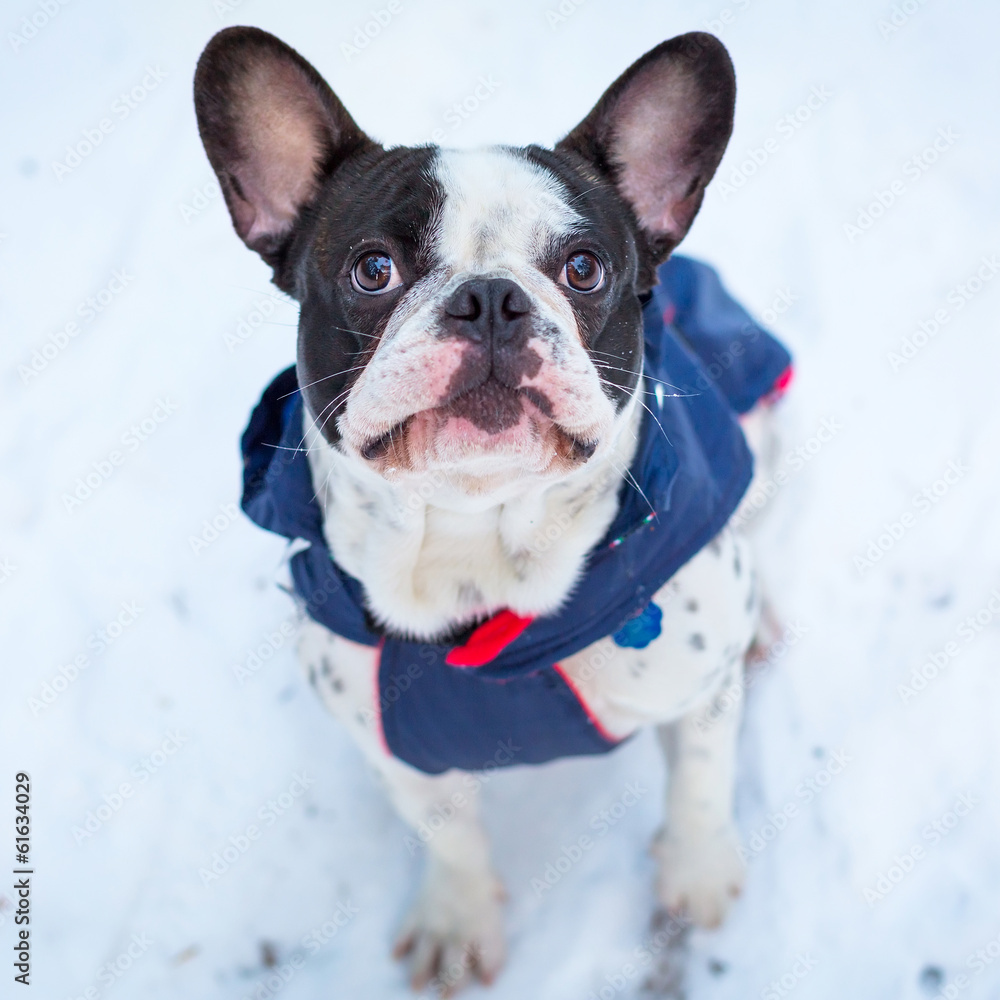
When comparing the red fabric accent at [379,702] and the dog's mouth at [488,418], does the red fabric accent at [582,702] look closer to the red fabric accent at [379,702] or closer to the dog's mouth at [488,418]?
the red fabric accent at [379,702]

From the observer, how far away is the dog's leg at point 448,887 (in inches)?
118

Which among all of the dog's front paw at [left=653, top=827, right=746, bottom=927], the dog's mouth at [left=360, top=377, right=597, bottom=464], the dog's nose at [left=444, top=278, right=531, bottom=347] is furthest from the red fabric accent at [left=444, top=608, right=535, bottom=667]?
the dog's front paw at [left=653, top=827, right=746, bottom=927]

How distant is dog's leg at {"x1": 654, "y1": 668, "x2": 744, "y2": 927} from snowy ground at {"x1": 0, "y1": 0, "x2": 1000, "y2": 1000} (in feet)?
0.30

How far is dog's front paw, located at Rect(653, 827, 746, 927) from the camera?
3.08m

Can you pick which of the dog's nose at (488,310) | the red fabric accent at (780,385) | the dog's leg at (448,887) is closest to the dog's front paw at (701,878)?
the dog's leg at (448,887)

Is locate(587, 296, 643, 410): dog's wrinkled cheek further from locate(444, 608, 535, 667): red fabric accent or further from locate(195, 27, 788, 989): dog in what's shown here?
locate(444, 608, 535, 667): red fabric accent

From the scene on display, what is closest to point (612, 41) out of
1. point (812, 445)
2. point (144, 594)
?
point (812, 445)

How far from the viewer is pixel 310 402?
2254mm

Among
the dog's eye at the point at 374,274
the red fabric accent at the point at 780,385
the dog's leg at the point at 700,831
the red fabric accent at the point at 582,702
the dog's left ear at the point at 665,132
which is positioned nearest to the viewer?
the dog's eye at the point at 374,274

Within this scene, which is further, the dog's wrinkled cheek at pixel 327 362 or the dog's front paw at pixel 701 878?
the dog's front paw at pixel 701 878

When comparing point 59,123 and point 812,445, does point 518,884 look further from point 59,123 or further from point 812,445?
point 59,123

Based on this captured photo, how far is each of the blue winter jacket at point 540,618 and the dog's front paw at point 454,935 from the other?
0.54 metres

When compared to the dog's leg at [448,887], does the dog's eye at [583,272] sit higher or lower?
higher

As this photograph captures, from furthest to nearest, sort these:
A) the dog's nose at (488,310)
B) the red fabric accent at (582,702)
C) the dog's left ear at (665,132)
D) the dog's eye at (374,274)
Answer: the red fabric accent at (582,702)
the dog's left ear at (665,132)
the dog's eye at (374,274)
the dog's nose at (488,310)
